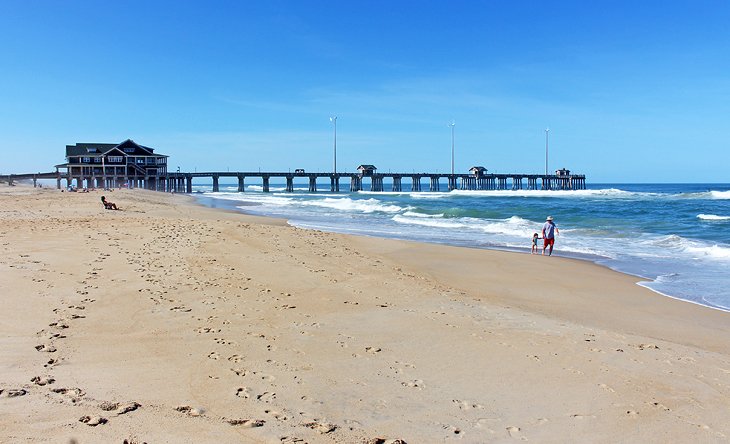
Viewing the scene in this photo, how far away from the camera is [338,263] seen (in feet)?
38.0

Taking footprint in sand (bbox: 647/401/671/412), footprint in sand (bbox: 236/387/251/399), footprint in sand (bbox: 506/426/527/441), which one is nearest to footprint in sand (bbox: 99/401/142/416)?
footprint in sand (bbox: 236/387/251/399)

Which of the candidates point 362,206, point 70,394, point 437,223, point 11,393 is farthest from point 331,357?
point 362,206

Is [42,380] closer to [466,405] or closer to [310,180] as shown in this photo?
[466,405]

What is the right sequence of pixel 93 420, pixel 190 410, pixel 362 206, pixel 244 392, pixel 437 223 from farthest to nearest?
pixel 362 206 < pixel 437 223 < pixel 244 392 < pixel 190 410 < pixel 93 420

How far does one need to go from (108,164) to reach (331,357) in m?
72.2

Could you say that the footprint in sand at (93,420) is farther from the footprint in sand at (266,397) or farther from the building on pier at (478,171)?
the building on pier at (478,171)

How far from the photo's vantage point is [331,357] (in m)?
5.19

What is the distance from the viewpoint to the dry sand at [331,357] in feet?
12.2

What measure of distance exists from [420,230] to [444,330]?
17.3 m

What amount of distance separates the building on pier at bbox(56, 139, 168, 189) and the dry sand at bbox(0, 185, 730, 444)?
65.0 meters

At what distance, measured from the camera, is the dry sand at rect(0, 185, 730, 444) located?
147 inches

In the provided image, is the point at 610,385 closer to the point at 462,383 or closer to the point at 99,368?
the point at 462,383

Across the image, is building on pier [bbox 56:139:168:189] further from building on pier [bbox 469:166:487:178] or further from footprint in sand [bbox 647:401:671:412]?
footprint in sand [bbox 647:401:671:412]

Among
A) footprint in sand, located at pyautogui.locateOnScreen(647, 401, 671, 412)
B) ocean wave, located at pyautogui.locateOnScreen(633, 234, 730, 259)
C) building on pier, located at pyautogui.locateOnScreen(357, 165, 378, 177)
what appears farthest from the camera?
building on pier, located at pyautogui.locateOnScreen(357, 165, 378, 177)
